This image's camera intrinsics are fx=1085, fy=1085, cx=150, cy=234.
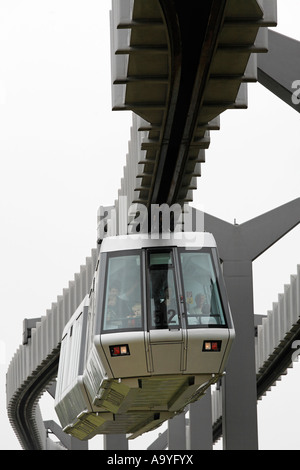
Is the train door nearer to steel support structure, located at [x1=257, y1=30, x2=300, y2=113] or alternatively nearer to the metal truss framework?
the metal truss framework

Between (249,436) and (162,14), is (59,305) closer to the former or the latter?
(249,436)

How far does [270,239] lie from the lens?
66.9 ft

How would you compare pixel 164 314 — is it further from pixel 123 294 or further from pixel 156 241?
pixel 156 241

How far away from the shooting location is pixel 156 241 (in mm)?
15672

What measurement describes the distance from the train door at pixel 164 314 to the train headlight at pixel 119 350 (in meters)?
0.30

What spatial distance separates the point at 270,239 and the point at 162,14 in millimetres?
11254

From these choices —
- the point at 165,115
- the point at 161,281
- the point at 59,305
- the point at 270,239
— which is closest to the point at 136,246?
the point at 161,281

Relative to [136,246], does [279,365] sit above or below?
below

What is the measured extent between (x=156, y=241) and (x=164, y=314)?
1225 millimetres

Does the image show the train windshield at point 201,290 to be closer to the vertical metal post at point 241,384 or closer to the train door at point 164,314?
the train door at point 164,314

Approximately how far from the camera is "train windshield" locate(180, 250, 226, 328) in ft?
49.3

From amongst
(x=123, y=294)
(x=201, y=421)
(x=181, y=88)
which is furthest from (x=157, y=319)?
(x=201, y=421)

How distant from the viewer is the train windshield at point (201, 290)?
1502 cm

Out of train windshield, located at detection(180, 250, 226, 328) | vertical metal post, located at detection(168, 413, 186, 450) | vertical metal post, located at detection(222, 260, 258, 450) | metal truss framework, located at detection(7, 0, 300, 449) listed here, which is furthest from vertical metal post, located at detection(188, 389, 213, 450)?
train windshield, located at detection(180, 250, 226, 328)
